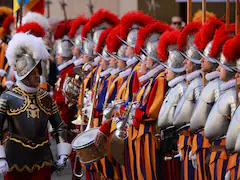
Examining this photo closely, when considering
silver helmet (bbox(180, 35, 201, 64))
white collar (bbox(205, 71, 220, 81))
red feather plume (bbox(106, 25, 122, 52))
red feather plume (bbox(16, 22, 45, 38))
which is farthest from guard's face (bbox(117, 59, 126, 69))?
white collar (bbox(205, 71, 220, 81))

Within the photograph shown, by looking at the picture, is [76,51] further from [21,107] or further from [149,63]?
[21,107]

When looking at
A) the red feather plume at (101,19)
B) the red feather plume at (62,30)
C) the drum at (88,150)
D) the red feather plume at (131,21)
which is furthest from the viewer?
the red feather plume at (62,30)

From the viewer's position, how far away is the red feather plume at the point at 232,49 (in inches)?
287

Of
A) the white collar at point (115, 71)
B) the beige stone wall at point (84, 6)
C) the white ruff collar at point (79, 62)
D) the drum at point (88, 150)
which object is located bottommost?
the drum at point (88, 150)

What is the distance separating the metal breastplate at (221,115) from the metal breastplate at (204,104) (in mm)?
265

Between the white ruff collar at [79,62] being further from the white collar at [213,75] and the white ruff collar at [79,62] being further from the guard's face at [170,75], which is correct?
the white collar at [213,75]

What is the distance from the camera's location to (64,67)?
42.0 feet

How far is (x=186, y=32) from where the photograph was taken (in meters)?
8.71

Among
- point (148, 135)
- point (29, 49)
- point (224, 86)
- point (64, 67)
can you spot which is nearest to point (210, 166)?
point (224, 86)

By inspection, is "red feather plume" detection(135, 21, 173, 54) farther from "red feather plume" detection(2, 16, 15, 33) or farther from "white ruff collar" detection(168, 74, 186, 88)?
"red feather plume" detection(2, 16, 15, 33)

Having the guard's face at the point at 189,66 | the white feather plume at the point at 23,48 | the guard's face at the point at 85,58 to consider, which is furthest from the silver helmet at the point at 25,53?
the guard's face at the point at 85,58

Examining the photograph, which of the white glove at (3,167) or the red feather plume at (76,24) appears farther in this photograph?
the red feather plume at (76,24)

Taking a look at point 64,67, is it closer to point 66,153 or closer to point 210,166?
point 66,153

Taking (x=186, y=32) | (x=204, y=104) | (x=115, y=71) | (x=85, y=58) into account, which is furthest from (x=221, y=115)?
(x=85, y=58)
